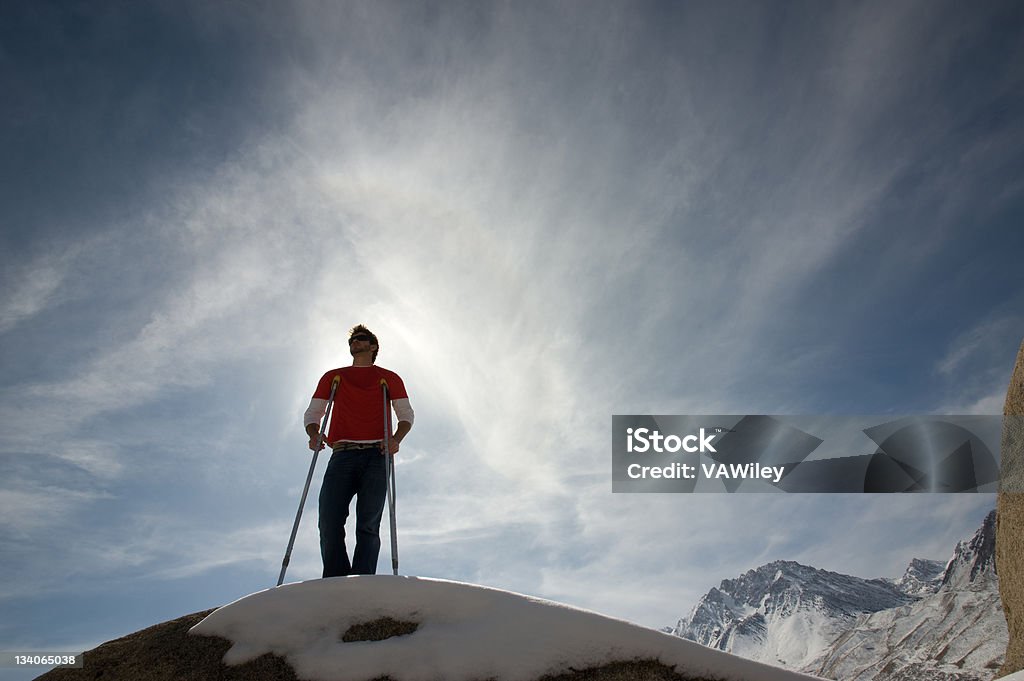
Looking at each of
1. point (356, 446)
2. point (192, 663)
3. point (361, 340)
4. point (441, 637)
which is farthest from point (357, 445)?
point (441, 637)

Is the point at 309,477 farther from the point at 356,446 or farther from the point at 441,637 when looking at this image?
the point at 441,637

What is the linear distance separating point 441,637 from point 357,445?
3552 mm

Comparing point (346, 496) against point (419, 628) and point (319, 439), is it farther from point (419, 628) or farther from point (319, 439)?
point (419, 628)

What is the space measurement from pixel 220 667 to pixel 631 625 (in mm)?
3231

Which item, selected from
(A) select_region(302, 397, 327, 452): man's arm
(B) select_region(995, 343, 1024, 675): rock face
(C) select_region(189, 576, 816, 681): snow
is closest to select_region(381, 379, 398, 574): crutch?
(A) select_region(302, 397, 327, 452): man's arm

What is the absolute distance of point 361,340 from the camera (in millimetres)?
8859

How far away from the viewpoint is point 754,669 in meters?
5.05

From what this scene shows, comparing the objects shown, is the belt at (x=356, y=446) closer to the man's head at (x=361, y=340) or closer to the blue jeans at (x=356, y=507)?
the blue jeans at (x=356, y=507)

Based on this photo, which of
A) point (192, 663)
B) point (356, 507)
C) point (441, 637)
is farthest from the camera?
point (356, 507)

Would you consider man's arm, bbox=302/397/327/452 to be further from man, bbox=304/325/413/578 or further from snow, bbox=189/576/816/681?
snow, bbox=189/576/816/681

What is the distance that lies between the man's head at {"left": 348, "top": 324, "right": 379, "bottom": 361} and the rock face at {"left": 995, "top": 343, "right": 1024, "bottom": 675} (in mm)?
7539

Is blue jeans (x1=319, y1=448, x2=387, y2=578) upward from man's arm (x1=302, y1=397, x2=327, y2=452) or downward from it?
downward

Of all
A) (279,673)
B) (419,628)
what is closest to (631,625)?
(419,628)

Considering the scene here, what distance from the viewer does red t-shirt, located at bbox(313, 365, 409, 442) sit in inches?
326
